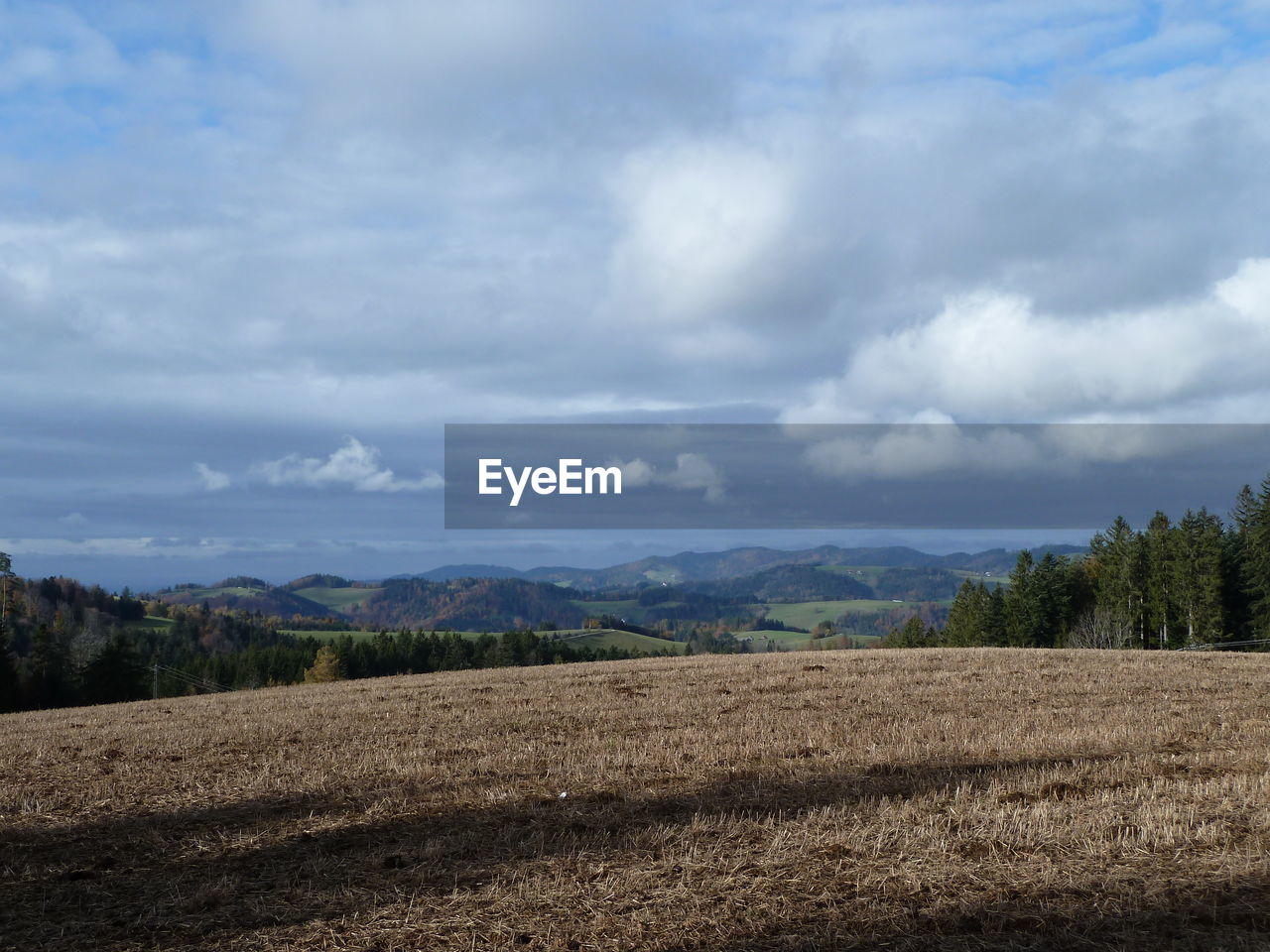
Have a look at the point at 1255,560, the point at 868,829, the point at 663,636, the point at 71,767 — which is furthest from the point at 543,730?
the point at 663,636

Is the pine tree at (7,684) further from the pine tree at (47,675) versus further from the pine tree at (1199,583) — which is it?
the pine tree at (1199,583)

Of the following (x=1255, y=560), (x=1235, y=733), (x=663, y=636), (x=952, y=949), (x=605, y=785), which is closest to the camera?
(x=952, y=949)

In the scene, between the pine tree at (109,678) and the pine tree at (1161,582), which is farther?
the pine tree at (1161,582)

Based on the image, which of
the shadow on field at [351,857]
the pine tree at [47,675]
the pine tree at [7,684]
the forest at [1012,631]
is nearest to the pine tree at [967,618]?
the forest at [1012,631]

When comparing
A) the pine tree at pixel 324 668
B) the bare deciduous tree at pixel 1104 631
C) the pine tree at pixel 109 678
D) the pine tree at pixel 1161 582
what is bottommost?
the pine tree at pixel 324 668

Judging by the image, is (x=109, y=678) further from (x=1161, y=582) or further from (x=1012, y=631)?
(x=1161, y=582)

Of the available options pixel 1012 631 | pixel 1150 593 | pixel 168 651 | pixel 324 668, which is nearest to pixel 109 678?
pixel 324 668

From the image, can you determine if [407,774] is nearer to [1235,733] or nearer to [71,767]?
[71,767]
